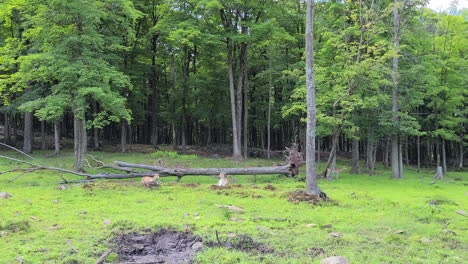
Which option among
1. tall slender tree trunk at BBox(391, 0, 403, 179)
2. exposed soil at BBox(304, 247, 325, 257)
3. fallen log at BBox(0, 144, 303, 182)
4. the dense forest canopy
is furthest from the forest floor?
tall slender tree trunk at BBox(391, 0, 403, 179)

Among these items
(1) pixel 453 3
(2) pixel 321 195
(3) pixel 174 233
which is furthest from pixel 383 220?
(1) pixel 453 3

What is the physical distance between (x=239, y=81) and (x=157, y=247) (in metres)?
20.1

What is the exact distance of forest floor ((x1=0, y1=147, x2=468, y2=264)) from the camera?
5.50m

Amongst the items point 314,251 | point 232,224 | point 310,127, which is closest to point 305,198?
point 310,127

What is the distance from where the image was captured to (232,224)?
7.36 m

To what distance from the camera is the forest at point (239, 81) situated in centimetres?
1371

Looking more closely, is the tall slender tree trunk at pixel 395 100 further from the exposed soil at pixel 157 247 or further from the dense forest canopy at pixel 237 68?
the exposed soil at pixel 157 247

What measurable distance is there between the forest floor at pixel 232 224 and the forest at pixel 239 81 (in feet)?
0.47

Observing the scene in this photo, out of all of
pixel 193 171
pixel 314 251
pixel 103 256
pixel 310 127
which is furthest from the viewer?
pixel 193 171

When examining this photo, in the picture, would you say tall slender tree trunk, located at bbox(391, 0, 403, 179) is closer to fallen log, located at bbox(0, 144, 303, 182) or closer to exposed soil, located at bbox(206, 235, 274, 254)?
fallen log, located at bbox(0, 144, 303, 182)

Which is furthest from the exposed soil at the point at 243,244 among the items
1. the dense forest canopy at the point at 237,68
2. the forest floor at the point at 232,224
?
the dense forest canopy at the point at 237,68

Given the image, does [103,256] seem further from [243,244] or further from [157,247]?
[243,244]

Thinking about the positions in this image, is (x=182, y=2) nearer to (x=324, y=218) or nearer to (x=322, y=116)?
(x=322, y=116)

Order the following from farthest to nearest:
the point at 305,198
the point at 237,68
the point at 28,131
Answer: the point at 237,68 < the point at 28,131 < the point at 305,198
